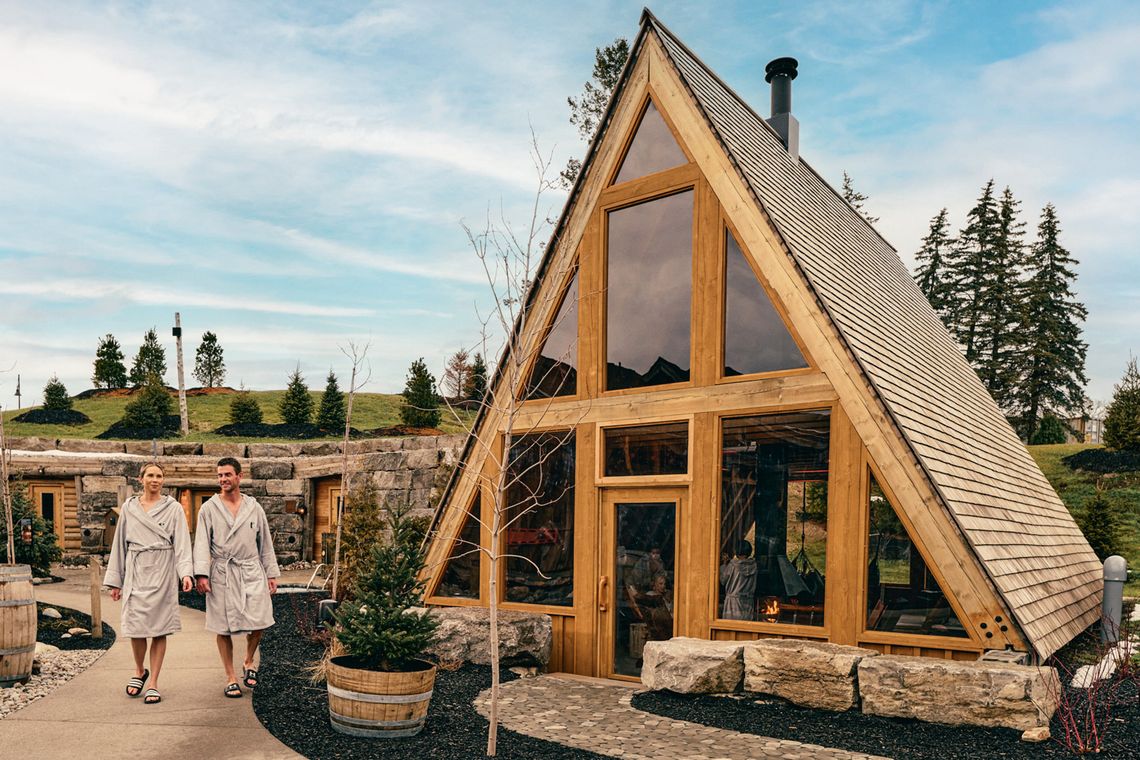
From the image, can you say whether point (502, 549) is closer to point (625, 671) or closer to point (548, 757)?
point (625, 671)

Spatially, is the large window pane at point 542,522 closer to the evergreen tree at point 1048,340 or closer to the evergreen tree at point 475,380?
the evergreen tree at point 475,380

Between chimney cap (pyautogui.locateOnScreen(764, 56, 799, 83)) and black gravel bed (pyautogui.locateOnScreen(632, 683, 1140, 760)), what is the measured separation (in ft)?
30.8

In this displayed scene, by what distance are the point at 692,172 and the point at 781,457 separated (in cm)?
301

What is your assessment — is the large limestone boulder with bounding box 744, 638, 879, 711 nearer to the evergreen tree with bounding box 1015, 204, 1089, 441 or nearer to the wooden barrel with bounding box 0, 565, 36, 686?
the wooden barrel with bounding box 0, 565, 36, 686

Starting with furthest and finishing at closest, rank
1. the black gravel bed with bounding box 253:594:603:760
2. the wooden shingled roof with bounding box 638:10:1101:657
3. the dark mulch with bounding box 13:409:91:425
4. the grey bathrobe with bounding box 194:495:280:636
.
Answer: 1. the dark mulch with bounding box 13:409:91:425
2. the wooden shingled roof with bounding box 638:10:1101:657
3. the grey bathrobe with bounding box 194:495:280:636
4. the black gravel bed with bounding box 253:594:603:760

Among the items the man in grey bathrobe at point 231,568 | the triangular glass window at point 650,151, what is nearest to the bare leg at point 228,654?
the man in grey bathrobe at point 231,568

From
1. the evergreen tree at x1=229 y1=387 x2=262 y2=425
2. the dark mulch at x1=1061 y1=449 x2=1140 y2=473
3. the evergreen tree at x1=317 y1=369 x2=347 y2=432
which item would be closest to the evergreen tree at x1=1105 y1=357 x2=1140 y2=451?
the dark mulch at x1=1061 y1=449 x2=1140 y2=473

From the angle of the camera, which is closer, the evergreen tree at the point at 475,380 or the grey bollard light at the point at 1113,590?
the evergreen tree at the point at 475,380

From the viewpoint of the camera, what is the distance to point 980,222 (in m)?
39.6

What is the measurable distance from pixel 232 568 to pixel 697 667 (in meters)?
3.90

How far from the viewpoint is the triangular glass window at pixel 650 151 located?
8.95m

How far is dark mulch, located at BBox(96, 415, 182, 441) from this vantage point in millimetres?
29906

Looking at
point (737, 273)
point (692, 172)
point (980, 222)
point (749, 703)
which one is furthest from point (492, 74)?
point (980, 222)

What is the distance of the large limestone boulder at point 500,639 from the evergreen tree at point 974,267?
112ft
